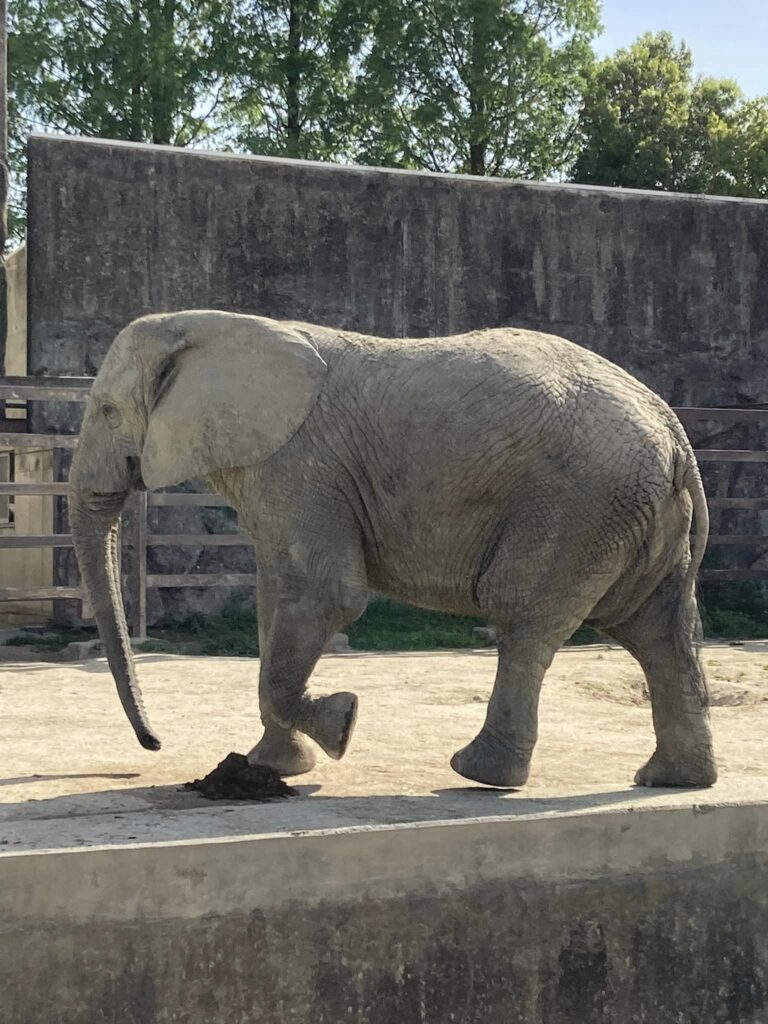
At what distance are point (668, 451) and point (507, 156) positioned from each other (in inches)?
866

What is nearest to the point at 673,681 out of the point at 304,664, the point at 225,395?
the point at 304,664

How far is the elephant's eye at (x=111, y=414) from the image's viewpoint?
18.1 ft

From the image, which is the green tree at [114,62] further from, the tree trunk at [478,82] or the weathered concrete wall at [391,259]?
the weathered concrete wall at [391,259]

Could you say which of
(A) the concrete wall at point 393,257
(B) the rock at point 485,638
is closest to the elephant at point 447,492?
(B) the rock at point 485,638

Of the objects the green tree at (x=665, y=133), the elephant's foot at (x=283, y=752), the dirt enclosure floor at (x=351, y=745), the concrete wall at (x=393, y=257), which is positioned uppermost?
the green tree at (x=665, y=133)

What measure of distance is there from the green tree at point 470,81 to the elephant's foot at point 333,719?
2077cm

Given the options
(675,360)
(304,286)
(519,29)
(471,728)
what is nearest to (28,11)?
(519,29)

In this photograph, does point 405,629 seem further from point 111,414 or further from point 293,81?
point 293,81

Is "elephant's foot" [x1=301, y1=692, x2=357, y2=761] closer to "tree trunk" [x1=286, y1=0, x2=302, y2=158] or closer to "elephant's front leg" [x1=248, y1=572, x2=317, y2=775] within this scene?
"elephant's front leg" [x1=248, y1=572, x2=317, y2=775]

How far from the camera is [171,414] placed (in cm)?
528

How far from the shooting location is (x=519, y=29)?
979 inches

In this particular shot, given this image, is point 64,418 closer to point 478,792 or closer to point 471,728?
point 471,728

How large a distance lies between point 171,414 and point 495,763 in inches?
71.0

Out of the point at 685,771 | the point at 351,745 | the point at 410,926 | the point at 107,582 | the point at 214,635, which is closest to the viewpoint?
the point at 410,926
